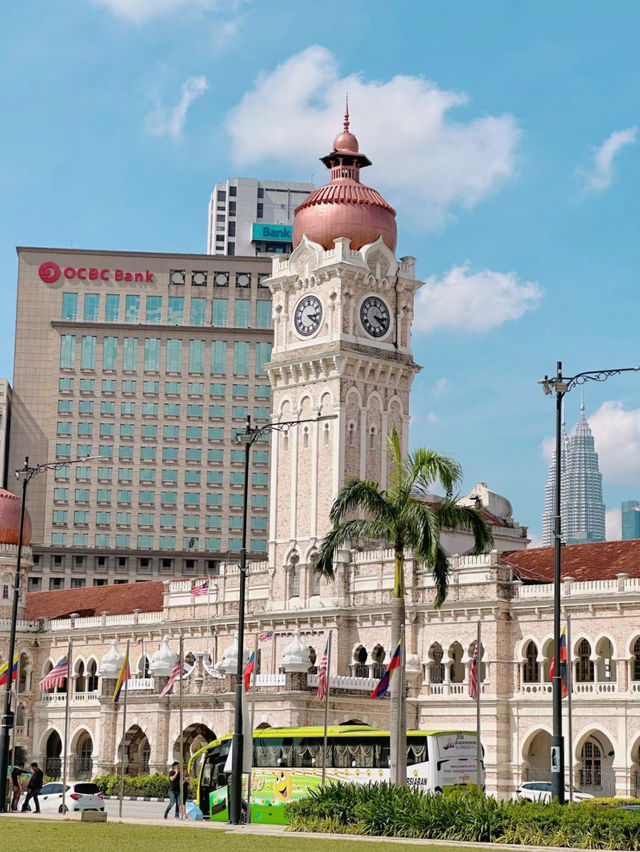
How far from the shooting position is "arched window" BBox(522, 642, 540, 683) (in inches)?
2625

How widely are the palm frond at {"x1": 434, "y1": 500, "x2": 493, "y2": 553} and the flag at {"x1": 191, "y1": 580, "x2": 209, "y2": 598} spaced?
3450cm

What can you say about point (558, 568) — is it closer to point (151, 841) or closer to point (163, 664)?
point (151, 841)

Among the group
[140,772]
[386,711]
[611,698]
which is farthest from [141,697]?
[611,698]

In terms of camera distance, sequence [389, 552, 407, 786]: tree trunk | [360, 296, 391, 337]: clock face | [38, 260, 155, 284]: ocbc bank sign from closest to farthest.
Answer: [389, 552, 407, 786]: tree trunk
[360, 296, 391, 337]: clock face
[38, 260, 155, 284]: ocbc bank sign

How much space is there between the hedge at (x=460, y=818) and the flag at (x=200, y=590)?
42.3 meters

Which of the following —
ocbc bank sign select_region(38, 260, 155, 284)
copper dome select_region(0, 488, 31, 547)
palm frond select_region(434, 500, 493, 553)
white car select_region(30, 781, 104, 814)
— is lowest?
white car select_region(30, 781, 104, 814)

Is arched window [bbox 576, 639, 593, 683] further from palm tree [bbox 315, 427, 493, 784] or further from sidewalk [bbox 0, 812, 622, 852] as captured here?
sidewalk [bbox 0, 812, 622, 852]

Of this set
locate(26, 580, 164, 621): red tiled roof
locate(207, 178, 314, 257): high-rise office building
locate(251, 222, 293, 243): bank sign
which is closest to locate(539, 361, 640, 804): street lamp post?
locate(26, 580, 164, 621): red tiled roof

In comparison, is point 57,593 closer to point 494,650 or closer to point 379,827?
point 494,650

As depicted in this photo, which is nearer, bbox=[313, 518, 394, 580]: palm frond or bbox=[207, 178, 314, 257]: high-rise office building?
bbox=[313, 518, 394, 580]: palm frond

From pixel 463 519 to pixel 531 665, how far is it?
20.3 m

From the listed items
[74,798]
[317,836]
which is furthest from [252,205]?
[317,836]

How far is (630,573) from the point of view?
2554 inches

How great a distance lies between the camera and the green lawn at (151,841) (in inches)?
1221
